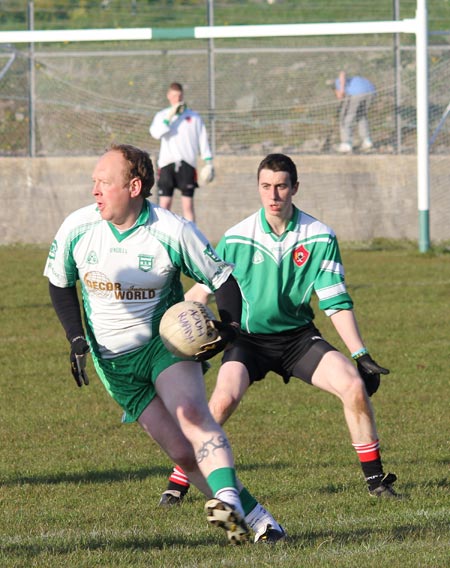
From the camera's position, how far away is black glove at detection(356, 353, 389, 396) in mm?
6785

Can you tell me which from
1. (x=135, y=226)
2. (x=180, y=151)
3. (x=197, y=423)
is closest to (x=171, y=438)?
(x=197, y=423)

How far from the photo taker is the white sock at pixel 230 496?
505cm

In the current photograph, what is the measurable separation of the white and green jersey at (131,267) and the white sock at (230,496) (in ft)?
2.88

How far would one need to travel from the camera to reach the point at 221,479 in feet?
17.1

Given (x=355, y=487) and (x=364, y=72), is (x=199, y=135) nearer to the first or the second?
(x=364, y=72)

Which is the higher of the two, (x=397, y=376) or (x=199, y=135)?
(x=199, y=135)

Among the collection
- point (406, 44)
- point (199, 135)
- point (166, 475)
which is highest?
point (406, 44)

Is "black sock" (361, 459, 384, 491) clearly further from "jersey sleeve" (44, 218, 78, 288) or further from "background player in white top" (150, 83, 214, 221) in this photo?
"background player in white top" (150, 83, 214, 221)

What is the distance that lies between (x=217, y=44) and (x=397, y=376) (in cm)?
1465

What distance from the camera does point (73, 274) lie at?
19.2 ft

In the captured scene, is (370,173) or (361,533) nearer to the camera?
(361,533)

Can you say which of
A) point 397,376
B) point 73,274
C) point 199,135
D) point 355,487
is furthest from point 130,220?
point 199,135

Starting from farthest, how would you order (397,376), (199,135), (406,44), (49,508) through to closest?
(406,44), (199,135), (397,376), (49,508)

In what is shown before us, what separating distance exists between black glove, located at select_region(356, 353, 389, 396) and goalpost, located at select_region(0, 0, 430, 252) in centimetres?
1119
